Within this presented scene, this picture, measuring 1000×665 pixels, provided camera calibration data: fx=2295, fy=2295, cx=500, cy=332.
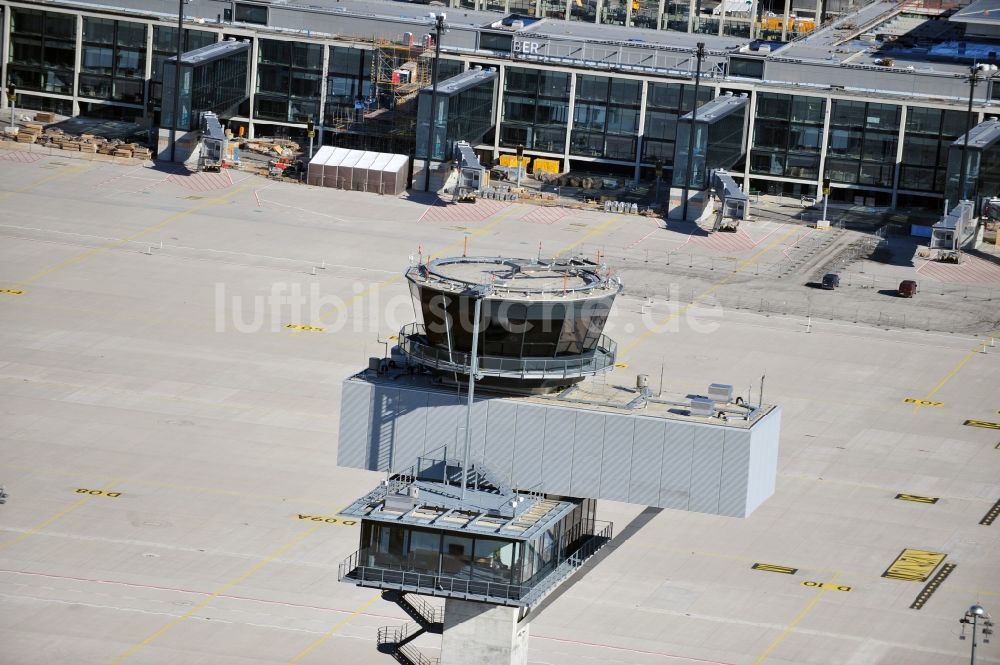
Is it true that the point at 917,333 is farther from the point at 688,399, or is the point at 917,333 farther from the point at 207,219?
the point at 688,399

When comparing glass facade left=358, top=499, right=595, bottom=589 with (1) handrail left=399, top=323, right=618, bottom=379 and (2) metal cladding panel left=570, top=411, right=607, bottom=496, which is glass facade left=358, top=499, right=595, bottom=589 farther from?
(1) handrail left=399, top=323, right=618, bottom=379

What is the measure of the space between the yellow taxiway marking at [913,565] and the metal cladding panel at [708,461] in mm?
27481

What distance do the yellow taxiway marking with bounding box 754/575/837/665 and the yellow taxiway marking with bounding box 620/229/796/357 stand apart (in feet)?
144

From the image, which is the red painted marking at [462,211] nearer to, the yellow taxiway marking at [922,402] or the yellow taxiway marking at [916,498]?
the yellow taxiway marking at [922,402]

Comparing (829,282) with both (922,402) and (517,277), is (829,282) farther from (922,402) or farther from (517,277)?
(517,277)

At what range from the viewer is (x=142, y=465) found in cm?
12838

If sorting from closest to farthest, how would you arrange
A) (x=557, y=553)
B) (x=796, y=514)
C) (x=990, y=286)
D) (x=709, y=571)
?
1. (x=557, y=553)
2. (x=709, y=571)
3. (x=796, y=514)
4. (x=990, y=286)

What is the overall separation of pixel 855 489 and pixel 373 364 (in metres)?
42.9

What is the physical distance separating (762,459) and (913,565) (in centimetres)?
2724

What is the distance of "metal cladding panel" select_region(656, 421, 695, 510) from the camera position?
94.9 metres

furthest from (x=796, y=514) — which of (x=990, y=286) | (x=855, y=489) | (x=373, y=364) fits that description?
(x=990, y=286)

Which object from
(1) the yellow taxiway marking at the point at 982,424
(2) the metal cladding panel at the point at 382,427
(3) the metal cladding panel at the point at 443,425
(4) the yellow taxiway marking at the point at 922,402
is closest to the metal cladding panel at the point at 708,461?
(3) the metal cladding panel at the point at 443,425

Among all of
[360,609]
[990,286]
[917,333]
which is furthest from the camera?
[990,286]

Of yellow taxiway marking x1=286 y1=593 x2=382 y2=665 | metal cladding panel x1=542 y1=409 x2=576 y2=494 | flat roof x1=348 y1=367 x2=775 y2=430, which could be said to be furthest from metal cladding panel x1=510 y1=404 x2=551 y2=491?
yellow taxiway marking x1=286 y1=593 x2=382 y2=665
